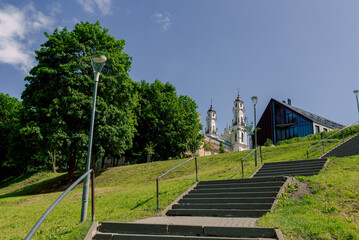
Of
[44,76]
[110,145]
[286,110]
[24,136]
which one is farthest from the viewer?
[286,110]

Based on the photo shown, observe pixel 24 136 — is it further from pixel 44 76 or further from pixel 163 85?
pixel 163 85

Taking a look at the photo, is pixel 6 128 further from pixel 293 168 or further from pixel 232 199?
pixel 232 199

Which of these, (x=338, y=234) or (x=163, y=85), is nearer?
(x=338, y=234)

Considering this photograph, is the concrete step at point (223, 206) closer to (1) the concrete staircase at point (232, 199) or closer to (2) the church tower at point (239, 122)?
(1) the concrete staircase at point (232, 199)

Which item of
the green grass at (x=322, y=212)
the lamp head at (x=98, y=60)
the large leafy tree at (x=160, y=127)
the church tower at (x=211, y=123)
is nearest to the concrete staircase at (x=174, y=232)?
the green grass at (x=322, y=212)

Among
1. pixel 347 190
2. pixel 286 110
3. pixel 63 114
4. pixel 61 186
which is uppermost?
pixel 286 110

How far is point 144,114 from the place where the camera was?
110ft

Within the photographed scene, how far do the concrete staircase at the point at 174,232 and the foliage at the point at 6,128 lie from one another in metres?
30.6

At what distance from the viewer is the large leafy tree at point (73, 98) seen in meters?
19.2

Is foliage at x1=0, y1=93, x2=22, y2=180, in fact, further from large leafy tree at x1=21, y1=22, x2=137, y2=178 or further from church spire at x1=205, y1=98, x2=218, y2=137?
church spire at x1=205, y1=98, x2=218, y2=137

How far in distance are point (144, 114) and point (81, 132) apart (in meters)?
14.1

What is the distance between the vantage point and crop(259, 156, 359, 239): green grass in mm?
5180

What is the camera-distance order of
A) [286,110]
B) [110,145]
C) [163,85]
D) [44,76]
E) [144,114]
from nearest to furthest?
[44,76] → [110,145] → [144,114] → [163,85] → [286,110]

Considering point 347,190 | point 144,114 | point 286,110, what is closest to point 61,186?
point 144,114
